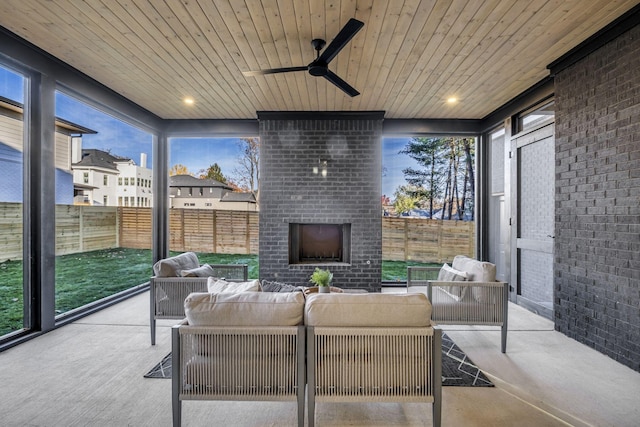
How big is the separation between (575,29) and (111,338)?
16.7 ft

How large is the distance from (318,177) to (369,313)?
3.54 metres

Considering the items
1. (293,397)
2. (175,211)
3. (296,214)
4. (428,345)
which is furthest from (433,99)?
(175,211)

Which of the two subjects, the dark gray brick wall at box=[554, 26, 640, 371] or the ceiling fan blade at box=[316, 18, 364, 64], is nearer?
the ceiling fan blade at box=[316, 18, 364, 64]

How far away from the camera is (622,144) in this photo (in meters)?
2.64

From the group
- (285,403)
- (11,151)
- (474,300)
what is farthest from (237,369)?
(11,151)

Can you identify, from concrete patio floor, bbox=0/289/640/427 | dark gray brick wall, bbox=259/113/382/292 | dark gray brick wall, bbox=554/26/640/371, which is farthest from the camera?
dark gray brick wall, bbox=259/113/382/292

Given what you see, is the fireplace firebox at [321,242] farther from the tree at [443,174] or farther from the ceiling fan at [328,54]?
the ceiling fan at [328,54]

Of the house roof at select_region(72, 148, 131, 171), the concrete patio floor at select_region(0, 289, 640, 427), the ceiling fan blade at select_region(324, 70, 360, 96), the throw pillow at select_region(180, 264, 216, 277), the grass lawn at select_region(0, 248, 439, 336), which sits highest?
the ceiling fan blade at select_region(324, 70, 360, 96)

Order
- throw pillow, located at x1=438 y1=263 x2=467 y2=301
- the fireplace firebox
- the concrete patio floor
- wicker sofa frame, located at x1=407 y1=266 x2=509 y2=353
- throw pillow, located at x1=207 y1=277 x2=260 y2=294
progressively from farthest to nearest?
the fireplace firebox, throw pillow, located at x1=438 y1=263 x2=467 y2=301, wicker sofa frame, located at x1=407 y1=266 x2=509 y2=353, throw pillow, located at x1=207 y1=277 x2=260 y2=294, the concrete patio floor

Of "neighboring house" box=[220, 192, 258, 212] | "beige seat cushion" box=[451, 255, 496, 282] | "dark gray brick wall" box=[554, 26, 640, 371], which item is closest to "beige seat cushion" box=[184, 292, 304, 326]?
"beige seat cushion" box=[451, 255, 496, 282]

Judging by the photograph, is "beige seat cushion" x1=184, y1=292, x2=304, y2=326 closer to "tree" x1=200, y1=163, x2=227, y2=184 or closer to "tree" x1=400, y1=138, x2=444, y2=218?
"tree" x1=200, y1=163, x2=227, y2=184

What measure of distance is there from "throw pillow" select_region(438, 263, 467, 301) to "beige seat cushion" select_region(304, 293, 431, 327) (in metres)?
1.39

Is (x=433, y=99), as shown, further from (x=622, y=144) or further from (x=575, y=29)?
(x=622, y=144)

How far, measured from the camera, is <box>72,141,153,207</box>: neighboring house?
12.7ft
